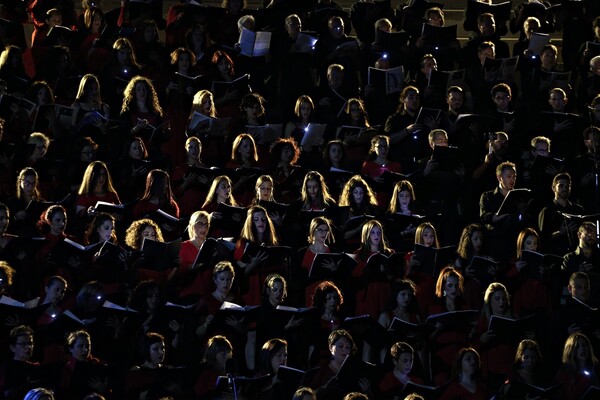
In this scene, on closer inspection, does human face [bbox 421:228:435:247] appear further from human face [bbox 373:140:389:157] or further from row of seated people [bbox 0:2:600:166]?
row of seated people [bbox 0:2:600:166]

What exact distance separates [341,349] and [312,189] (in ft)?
4.95

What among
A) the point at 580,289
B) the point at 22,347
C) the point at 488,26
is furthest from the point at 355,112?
the point at 22,347

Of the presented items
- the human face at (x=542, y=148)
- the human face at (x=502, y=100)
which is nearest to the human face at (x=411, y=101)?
the human face at (x=502, y=100)

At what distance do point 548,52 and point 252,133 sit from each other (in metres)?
2.59

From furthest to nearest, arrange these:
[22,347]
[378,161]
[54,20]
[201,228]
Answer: [54,20] < [378,161] < [201,228] < [22,347]

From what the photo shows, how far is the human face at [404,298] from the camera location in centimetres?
820

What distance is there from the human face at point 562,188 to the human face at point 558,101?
3.35 ft

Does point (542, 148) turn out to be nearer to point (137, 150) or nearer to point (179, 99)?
point (179, 99)

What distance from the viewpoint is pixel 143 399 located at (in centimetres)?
732

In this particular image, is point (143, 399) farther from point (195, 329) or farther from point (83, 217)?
point (83, 217)

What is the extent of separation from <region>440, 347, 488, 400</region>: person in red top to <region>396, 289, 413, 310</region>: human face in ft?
1.88

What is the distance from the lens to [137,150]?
919 cm

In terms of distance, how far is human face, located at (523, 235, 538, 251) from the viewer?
8680 mm

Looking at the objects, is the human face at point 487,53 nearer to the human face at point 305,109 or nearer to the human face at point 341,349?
the human face at point 305,109
